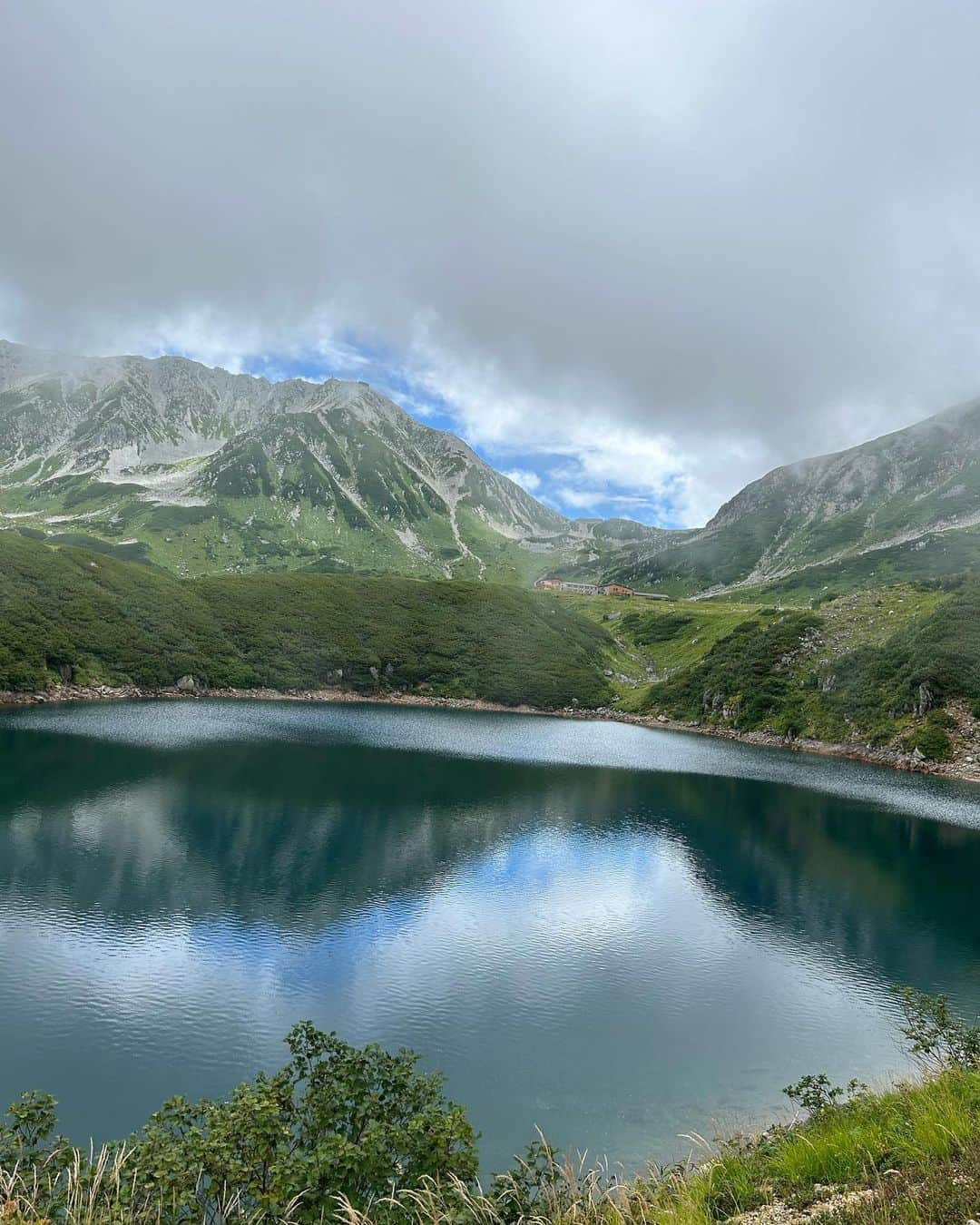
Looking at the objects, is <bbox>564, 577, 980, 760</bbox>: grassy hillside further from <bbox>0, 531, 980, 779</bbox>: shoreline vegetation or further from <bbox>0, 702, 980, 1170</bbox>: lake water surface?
<bbox>0, 702, 980, 1170</bbox>: lake water surface

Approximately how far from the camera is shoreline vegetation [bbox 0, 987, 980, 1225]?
1078cm

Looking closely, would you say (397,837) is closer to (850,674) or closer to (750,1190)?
(750,1190)

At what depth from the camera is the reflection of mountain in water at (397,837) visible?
131ft

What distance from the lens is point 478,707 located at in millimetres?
149250

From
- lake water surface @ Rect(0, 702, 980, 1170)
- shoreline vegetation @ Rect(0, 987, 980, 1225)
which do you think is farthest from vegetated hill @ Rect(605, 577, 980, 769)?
shoreline vegetation @ Rect(0, 987, 980, 1225)

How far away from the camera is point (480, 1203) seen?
42.1ft

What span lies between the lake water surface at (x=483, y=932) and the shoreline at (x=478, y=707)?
50.2 feet

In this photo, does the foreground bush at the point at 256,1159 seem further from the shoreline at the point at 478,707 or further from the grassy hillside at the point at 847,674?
the grassy hillside at the point at 847,674

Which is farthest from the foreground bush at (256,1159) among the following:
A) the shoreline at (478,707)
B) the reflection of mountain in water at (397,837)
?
the shoreline at (478,707)

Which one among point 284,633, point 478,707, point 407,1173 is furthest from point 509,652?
point 407,1173

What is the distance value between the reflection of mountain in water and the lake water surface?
1.03 feet

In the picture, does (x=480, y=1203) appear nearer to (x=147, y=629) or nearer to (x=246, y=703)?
(x=246, y=703)

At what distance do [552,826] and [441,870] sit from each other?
1662 cm

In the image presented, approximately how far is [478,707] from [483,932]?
111 meters
